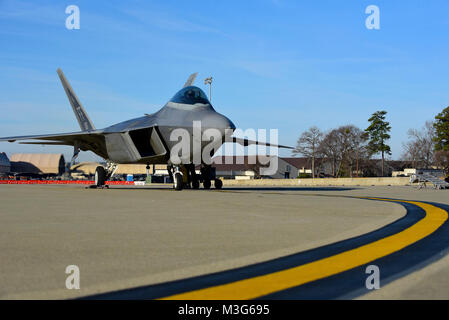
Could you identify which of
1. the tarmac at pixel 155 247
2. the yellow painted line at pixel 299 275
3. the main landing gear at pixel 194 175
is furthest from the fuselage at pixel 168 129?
the yellow painted line at pixel 299 275

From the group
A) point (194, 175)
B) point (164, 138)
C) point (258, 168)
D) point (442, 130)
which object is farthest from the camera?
point (258, 168)

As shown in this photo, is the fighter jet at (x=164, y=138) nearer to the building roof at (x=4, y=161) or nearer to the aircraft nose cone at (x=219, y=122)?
the aircraft nose cone at (x=219, y=122)

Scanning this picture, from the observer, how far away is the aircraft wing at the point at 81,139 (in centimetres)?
2689

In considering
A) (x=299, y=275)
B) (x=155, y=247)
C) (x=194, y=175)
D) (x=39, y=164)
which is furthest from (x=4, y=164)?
(x=299, y=275)

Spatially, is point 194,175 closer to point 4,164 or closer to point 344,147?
point 344,147

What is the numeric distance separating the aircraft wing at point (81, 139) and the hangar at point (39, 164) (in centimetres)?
9046

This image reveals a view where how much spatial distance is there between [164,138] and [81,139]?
27.7 ft

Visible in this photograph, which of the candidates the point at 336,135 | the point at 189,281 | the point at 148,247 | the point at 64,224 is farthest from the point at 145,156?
the point at 336,135

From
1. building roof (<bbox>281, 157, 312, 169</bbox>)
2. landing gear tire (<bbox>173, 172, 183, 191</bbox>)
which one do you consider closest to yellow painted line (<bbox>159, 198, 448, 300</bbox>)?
landing gear tire (<bbox>173, 172, 183, 191</bbox>)

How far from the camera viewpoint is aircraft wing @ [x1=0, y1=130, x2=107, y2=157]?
26.9 metres

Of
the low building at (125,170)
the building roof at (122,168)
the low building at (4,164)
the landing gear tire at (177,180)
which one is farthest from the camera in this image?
the building roof at (122,168)

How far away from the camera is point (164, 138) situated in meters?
22.6

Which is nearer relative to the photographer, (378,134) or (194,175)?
(194,175)
